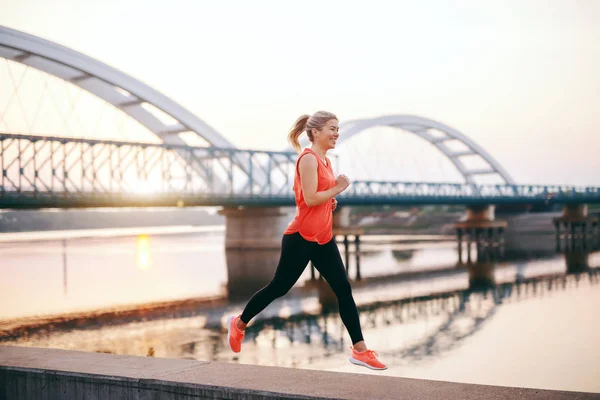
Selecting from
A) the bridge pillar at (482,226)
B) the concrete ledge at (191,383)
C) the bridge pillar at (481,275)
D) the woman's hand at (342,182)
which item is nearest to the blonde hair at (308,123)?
the woman's hand at (342,182)

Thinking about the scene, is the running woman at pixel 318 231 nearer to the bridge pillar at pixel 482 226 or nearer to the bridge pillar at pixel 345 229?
the bridge pillar at pixel 345 229

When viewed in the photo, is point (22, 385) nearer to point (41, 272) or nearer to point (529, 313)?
point (529, 313)

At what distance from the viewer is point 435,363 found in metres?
14.0

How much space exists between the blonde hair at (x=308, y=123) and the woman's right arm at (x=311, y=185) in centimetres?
32

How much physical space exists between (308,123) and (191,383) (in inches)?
81.0

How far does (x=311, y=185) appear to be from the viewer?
5195 millimetres

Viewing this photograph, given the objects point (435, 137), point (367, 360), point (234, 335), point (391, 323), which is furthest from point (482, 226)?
point (367, 360)

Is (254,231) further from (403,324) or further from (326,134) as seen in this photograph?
(326,134)

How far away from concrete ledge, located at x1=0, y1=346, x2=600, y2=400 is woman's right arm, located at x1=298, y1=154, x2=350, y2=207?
3.90ft

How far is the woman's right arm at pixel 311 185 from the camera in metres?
5.20

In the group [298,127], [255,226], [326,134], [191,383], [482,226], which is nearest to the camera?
[191,383]

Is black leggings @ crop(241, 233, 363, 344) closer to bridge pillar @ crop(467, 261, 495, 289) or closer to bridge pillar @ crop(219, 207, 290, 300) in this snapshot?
bridge pillar @ crop(467, 261, 495, 289)

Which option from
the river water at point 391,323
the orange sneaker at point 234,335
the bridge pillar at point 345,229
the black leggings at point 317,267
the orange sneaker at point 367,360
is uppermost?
the black leggings at point 317,267

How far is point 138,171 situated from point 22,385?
5558 cm
